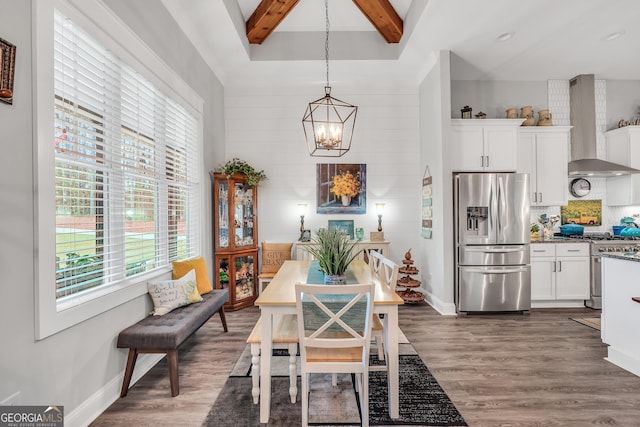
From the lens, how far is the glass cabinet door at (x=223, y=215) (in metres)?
4.29

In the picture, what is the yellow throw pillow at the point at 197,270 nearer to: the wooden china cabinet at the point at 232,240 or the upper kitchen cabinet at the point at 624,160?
the wooden china cabinet at the point at 232,240

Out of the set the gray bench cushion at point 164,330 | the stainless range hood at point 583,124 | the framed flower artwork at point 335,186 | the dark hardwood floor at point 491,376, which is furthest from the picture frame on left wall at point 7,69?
the stainless range hood at point 583,124

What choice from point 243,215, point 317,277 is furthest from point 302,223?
point 317,277

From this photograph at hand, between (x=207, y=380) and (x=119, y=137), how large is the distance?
78.6 inches

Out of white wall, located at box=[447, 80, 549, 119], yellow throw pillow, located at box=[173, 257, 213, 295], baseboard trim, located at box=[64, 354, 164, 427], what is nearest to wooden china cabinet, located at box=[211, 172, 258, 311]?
yellow throw pillow, located at box=[173, 257, 213, 295]

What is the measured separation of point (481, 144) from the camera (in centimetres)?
425

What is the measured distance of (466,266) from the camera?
404 centimetres

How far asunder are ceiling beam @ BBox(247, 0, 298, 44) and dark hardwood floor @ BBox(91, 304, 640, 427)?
371 centimetres

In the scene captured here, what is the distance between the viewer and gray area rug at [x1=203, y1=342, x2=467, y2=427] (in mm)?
1991

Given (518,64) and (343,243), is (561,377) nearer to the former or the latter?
(343,243)

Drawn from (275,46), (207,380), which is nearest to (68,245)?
(207,380)

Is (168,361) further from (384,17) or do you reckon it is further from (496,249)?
(384,17)

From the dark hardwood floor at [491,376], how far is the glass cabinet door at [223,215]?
108cm

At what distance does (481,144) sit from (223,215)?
11.9 feet
